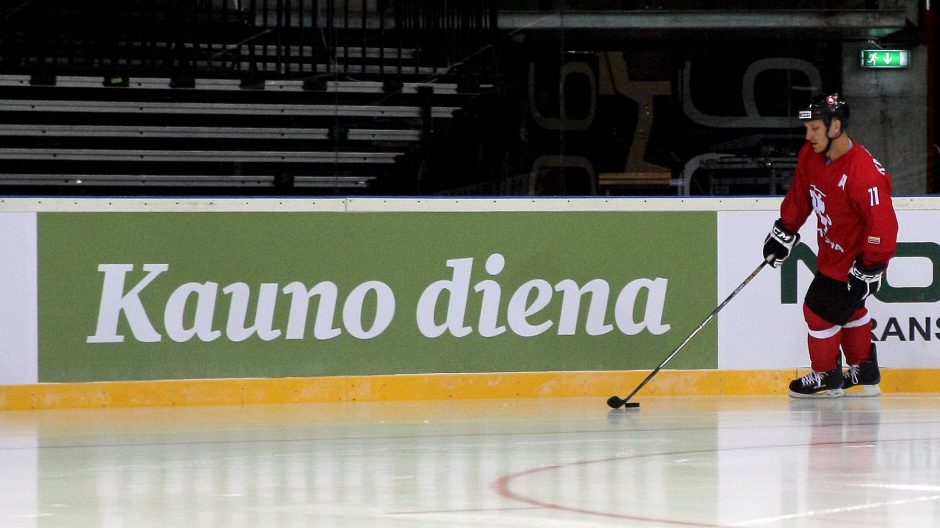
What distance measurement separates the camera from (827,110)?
708 cm

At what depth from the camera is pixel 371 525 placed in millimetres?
3648

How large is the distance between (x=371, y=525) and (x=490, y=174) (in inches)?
186

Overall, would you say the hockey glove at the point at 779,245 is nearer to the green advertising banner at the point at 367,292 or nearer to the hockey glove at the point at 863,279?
the hockey glove at the point at 863,279

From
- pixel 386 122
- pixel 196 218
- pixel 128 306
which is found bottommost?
pixel 128 306

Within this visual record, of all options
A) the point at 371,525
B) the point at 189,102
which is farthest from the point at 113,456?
the point at 189,102

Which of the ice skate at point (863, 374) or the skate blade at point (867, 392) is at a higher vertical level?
the ice skate at point (863, 374)

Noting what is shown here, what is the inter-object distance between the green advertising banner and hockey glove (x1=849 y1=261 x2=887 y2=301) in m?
0.90

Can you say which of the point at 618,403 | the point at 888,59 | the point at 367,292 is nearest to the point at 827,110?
the point at 888,59

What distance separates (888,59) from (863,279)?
2.03 metres

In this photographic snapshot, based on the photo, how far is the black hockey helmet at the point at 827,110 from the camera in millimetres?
7078

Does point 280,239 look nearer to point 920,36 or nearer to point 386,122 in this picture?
point 386,122

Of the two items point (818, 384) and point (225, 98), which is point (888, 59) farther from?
point (225, 98)

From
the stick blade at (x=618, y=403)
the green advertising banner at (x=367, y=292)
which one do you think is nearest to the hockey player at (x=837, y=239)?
the green advertising banner at (x=367, y=292)

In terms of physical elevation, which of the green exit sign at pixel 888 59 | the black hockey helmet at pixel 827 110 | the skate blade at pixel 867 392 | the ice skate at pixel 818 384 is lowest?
the skate blade at pixel 867 392
